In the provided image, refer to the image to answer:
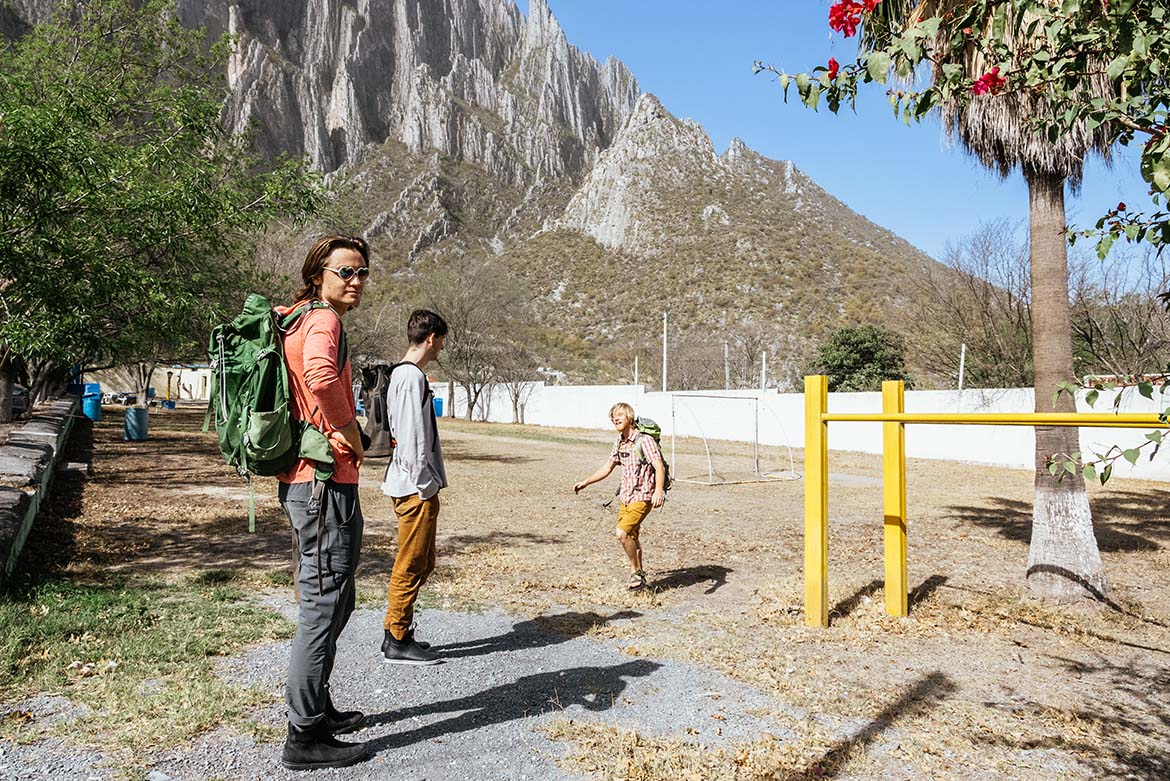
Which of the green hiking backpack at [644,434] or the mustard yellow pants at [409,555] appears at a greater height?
the green hiking backpack at [644,434]

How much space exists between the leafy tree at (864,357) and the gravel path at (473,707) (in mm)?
36051

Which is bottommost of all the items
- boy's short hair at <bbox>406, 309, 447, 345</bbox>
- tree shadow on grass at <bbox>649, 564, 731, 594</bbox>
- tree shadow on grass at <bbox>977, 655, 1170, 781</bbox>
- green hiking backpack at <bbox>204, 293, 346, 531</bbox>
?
tree shadow on grass at <bbox>649, 564, 731, 594</bbox>

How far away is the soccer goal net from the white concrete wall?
0.05 m

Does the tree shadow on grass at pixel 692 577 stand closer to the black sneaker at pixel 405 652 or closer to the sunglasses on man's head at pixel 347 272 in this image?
the black sneaker at pixel 405 652

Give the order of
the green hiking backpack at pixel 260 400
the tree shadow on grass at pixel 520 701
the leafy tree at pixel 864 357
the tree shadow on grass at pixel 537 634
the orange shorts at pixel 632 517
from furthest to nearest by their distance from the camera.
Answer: the leafy tree at pixel 864 357 → the orange shorts at pixel 632 517 → the tree shadow on grass at pixel 537 634 → the tree shadow on grass at pixel 520 701 → the green hiking backpack at pixel 260 400

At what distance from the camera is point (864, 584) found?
652cm

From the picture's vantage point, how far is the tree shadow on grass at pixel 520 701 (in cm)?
Answer: 338

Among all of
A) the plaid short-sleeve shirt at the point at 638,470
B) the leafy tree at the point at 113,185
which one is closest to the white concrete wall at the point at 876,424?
the plaid short-sleeve shirt at the point at 638,470

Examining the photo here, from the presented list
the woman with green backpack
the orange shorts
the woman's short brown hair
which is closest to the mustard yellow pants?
the woman with green backpack

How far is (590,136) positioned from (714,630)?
419 feet

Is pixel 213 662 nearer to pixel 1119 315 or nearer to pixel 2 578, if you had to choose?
pixel 2 578

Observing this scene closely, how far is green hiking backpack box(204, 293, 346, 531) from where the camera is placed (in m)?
2.82

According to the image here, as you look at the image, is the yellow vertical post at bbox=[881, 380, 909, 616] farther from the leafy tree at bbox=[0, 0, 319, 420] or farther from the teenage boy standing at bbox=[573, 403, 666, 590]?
the leafy tree at bbox=[0, 0, 319, 420]

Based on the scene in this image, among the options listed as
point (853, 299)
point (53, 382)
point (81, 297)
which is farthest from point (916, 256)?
point (81, 297)
